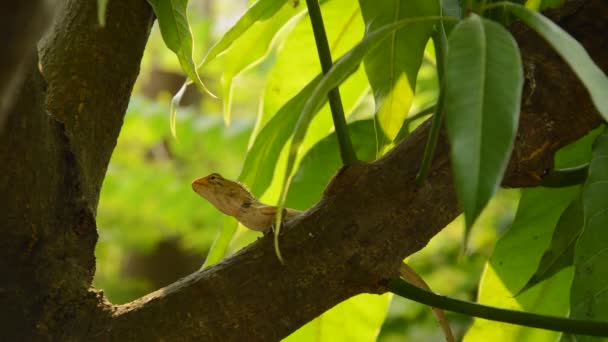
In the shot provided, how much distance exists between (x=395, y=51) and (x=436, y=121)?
0.61 ft

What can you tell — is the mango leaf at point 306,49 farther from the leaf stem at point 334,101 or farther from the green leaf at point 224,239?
the leaf stem at point 334,101

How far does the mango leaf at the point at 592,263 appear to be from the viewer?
661mm

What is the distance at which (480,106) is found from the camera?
45 centimetres

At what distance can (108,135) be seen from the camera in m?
0.69

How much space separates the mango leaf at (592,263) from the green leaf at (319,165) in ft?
0.88

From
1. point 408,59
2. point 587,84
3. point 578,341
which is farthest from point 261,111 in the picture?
point 587,84

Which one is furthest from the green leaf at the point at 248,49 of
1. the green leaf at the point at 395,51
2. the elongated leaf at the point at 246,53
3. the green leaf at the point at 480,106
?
the green leaf at the point at 480,106

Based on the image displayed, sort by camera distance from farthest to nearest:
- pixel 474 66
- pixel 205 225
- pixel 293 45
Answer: pixel 205 225
pixel 293 45
pixel 474 66

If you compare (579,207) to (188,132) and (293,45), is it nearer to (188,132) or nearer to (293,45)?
(293,45)

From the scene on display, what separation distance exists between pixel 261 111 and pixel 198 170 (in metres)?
2.22

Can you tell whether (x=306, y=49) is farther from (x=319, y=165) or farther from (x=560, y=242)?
(x=560, y=242)

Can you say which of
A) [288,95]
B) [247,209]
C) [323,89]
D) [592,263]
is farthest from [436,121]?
[288,95]

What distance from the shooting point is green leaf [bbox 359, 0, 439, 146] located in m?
0.72

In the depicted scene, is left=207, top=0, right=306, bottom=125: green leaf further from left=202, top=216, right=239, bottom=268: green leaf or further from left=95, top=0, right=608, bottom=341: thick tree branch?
left=95, top=0, right=608, bottom=341: thick tree branch
